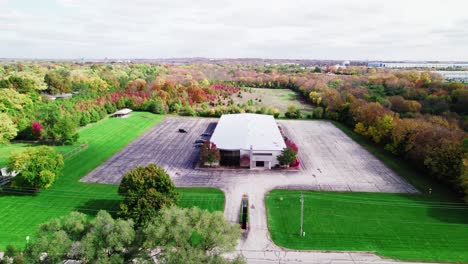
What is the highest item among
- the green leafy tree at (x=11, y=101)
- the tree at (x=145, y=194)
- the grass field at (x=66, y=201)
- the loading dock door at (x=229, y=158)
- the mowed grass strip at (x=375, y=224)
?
the green leafy tree at (x=11, y=101)

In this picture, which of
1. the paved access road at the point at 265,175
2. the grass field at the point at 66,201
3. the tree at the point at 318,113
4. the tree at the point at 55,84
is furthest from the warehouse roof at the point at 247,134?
the tree at the point at 55,84

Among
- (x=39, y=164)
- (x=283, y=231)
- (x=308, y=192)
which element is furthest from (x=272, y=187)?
(x=39, y=164)

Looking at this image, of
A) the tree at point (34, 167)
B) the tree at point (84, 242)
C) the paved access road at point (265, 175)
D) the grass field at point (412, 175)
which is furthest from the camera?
the grass field at point (412, 175)

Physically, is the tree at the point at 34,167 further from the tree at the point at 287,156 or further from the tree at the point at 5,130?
the tree at the point at 287,156

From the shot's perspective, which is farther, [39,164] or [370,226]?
[39,164]

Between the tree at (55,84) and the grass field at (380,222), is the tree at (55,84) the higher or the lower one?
the higher one

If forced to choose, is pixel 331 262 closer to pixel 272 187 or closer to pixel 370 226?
pixel 370 226

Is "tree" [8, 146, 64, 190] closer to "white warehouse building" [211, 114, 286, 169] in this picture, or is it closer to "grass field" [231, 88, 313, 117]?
"white warehouse building" [211, 114, 286, 169]
